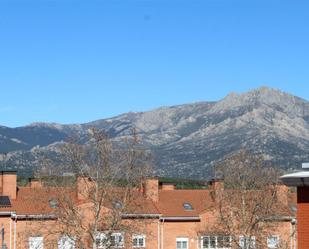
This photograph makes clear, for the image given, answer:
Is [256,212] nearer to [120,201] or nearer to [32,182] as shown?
[120,201]

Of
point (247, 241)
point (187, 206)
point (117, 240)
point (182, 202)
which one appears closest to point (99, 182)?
point (117, 240)

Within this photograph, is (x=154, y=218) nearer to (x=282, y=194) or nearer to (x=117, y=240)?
(x=282, y=194)

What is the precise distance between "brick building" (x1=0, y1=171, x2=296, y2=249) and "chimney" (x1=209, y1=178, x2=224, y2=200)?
144 millimetres

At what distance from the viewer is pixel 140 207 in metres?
63.7

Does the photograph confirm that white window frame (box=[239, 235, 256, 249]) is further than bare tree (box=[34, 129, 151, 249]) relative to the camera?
Yes

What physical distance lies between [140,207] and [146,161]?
17.5ft

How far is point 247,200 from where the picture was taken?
63062 mm

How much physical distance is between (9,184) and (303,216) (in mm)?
52109

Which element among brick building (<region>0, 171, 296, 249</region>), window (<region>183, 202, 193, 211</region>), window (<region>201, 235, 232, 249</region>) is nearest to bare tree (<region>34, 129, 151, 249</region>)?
brick building (<region>0, 171, 296, 249</region>)

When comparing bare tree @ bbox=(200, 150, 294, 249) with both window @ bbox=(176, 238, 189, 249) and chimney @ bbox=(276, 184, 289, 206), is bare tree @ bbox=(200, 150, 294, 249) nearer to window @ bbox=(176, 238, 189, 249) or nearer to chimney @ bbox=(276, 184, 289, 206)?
chimney @ bbox=(276, 184, 289, 206)

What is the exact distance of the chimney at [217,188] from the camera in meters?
68.5

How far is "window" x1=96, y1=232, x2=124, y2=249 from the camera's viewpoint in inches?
2283

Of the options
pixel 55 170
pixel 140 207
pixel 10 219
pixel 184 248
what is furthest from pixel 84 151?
pixel 184 248

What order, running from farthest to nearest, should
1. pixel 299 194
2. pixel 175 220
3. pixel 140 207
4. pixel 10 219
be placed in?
pixel 175 220
pixel 10 219
pixel 140 207
pixel 299 194
